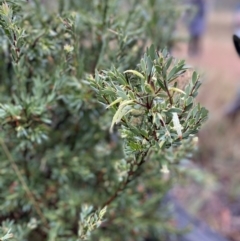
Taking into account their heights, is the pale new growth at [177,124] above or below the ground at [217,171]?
above

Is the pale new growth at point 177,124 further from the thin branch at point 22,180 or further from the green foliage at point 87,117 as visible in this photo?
the thin branch at point 22,180

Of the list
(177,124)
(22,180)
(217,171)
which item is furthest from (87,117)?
(217,171)

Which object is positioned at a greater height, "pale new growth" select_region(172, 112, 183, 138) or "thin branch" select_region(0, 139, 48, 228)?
"pale new growth" select_region(172, 112, 183, 138)

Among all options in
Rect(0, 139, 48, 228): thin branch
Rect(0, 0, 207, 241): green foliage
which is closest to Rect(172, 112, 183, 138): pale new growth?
Rect(0, 0, 207, 241): green foliage

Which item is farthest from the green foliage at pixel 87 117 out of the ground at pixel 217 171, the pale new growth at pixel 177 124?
the ground at pixel 217 171

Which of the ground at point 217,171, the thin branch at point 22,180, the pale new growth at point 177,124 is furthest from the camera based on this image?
the ground at point 217,171

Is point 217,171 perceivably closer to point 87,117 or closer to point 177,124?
point 87,117

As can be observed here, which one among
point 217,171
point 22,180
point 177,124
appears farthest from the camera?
point 217,171

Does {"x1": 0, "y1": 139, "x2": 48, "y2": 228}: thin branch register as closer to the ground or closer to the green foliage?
the green foliage

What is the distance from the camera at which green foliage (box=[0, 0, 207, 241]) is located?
50 cm

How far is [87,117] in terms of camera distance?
933 millimetres

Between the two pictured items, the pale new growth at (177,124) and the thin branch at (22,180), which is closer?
the pale new growth at (177,124)

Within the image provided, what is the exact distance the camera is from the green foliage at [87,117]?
0.50 meters

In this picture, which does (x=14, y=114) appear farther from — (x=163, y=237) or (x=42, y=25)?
(x=163, y=237)
